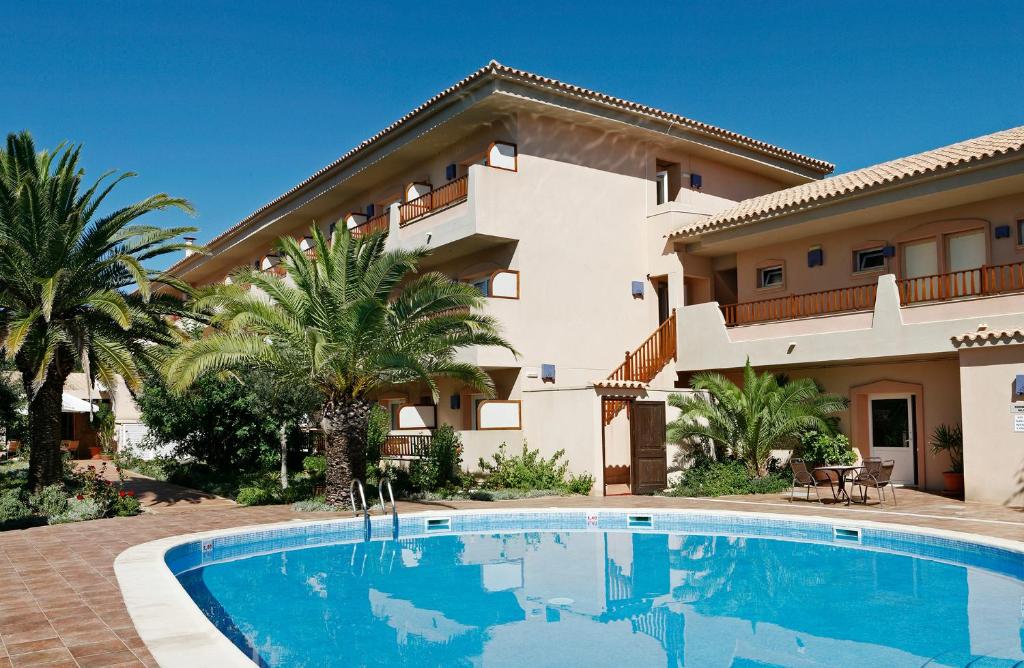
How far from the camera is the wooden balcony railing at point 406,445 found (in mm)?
22406

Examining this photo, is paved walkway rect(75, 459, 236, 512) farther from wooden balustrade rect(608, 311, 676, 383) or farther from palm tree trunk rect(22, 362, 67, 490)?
wooden balustrade rect(608, 311, 676, 383)

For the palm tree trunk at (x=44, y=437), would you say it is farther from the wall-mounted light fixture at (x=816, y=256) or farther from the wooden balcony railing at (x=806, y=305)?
the wall-mounted light fixture at (x=816, y=256)

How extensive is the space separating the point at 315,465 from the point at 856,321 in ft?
48.4

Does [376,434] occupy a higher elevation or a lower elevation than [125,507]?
higher

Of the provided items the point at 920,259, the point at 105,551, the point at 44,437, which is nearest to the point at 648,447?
the point at 920,259

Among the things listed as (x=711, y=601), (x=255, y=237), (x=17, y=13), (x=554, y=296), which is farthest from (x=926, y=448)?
(x=255, y=237)

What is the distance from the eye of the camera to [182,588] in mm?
8891

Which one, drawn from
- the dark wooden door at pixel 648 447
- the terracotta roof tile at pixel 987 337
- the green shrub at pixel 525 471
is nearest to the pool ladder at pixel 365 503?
the green shrub at pixel 525 471

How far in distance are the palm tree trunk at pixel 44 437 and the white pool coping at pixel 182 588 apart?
16.4 ft

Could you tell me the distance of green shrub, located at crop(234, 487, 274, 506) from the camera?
17875 millimetres

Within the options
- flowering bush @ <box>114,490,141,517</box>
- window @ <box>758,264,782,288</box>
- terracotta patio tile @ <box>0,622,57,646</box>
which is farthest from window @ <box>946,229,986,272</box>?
terracotta patio tile @ <box>0,622,57,646</box>

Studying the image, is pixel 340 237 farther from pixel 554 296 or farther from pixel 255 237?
pixel 255 237

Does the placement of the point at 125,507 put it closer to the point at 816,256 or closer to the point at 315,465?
the point at 315,465

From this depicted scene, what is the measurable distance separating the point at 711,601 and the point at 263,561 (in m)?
Answer: 6.72
